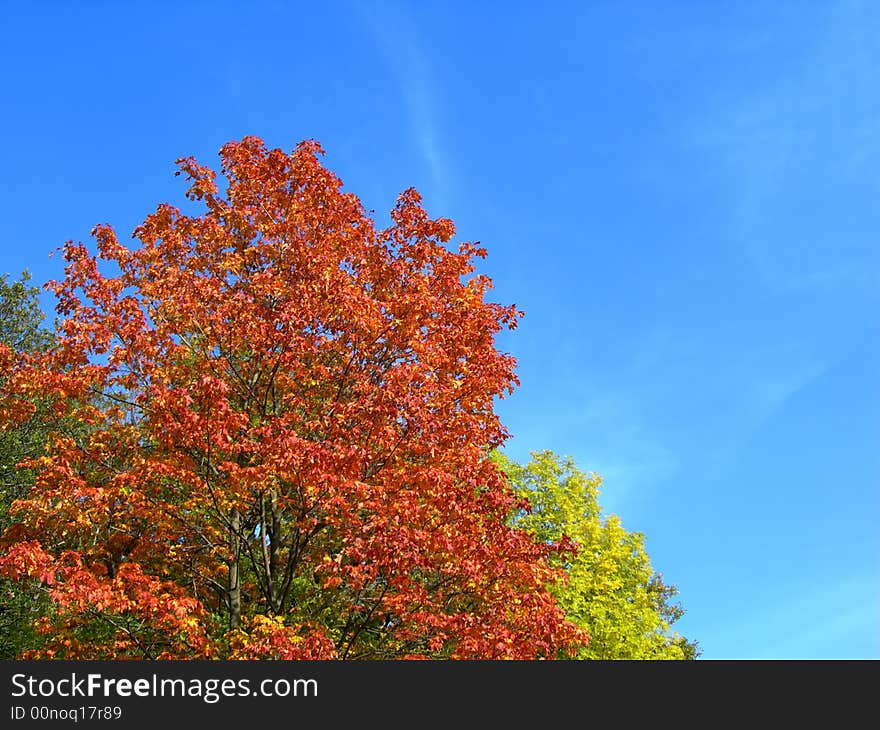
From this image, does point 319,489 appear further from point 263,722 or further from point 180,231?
point 180,231

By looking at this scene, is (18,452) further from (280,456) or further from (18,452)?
(280,456)

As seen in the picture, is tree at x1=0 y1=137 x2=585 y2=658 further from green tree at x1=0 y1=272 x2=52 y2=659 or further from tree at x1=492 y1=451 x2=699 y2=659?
tree at x1=492 y1=451 x2=699 y2=659

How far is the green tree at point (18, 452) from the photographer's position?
913 inches

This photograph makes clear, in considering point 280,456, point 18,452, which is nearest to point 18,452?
point 18,452

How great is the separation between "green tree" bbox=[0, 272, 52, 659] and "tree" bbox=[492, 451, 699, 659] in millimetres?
17773

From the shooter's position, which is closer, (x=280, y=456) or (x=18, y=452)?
(x=280, y=456)

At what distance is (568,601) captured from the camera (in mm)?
31641

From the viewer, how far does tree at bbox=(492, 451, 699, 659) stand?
31844 millimetres

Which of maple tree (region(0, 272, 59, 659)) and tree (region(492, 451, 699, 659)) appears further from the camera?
tree (region(492, 451, 699, 659))

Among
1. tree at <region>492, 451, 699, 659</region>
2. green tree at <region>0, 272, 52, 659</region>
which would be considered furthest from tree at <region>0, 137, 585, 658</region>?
tree at <region>492, 451, 699, 659</region>

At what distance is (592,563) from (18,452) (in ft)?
76.4

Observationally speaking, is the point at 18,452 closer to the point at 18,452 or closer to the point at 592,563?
the point at 18,452

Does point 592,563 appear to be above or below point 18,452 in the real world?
below

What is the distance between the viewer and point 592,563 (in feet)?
111
